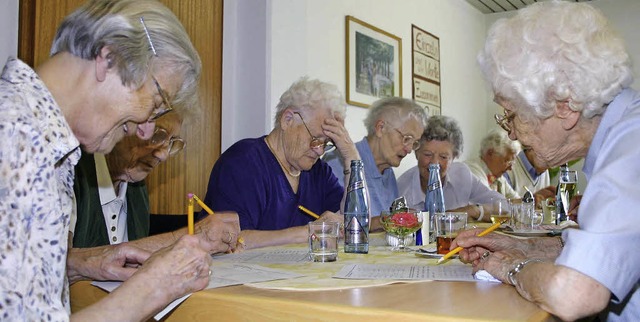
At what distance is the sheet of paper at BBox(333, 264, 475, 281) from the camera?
3.84 ft

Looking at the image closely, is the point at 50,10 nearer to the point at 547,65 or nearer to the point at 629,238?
the point at 547,65

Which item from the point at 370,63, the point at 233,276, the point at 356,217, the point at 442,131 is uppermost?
the point at 370,63

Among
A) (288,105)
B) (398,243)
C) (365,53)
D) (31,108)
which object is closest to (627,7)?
(365,53)

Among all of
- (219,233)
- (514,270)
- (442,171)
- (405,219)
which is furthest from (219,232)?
(442,171)

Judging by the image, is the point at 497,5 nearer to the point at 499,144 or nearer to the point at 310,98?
the point at 499,144

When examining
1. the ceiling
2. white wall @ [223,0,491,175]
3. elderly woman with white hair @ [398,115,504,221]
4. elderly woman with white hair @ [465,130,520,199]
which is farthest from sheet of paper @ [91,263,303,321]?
the ceiling

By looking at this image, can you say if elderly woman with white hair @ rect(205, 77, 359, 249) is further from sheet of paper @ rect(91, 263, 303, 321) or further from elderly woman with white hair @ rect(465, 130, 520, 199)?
elderly woman with white hair @ rect(465, 130, 520, 199)

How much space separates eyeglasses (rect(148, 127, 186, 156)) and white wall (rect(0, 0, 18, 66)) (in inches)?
30.3

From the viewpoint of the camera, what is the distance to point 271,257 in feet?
5.01

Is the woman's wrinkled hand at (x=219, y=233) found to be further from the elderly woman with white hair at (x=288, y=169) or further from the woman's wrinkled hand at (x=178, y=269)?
the woman's wrinkled hand at (x=178, y=269)

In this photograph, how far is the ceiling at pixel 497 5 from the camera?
658 centimetres

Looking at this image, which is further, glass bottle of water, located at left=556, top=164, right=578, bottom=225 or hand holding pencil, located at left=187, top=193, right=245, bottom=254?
glass bottle of water, located at left=556, top=164, right=578, bottom=225

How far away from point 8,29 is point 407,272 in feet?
5.99

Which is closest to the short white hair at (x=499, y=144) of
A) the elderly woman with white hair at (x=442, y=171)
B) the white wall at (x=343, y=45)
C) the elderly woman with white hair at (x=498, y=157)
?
the elderly woman with white hair at (x=498, y=157)
